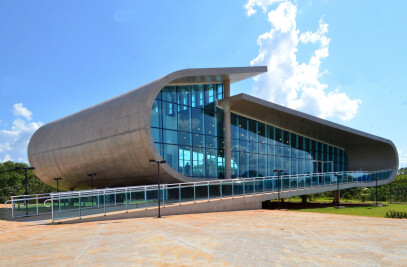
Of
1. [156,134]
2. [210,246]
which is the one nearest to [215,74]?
[156,134]

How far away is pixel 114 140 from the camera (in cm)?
2542

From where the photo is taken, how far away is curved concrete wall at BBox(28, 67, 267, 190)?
936 inches

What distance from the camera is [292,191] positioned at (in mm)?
28250

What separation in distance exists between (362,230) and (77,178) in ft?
88.2

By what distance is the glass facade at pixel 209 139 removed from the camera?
26234mm

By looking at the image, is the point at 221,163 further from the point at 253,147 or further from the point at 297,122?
the point at 297,122

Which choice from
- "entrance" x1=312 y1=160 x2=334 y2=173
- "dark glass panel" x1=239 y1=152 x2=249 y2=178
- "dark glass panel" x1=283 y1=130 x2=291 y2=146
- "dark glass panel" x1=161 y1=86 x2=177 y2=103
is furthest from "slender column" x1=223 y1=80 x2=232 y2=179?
"entrance" x1=312 y1=160 x2=334 y2=173

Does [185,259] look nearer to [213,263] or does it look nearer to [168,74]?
[213,263]

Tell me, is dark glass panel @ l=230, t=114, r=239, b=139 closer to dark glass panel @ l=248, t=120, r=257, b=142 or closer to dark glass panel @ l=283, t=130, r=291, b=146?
dark glass panel @ l=248, t=120, r=257, b=142

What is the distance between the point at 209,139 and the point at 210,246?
19515 millimetres

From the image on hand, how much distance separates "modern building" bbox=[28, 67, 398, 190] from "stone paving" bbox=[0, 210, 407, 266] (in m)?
11.7

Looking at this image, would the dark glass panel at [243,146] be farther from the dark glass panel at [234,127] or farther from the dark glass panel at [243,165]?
the dark glass panel at [234,127]

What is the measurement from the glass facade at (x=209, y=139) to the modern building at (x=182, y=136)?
74 mm

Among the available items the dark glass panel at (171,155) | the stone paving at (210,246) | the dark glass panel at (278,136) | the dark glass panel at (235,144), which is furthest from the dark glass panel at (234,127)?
the stone paving at (210,246)
